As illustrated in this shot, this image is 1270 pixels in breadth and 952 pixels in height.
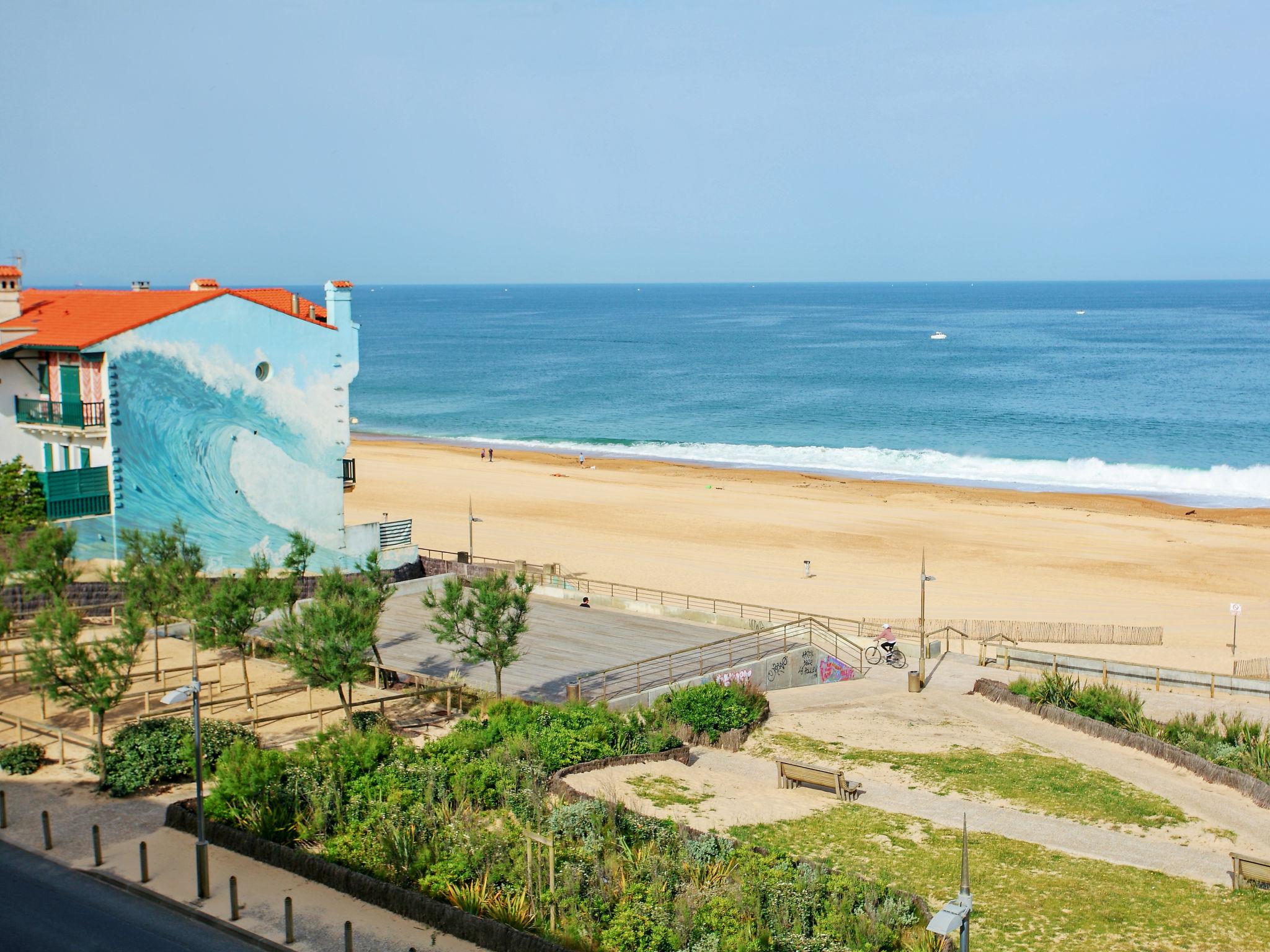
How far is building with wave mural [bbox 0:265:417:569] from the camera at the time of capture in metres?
29.6

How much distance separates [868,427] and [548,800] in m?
76.0

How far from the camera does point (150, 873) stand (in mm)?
16906

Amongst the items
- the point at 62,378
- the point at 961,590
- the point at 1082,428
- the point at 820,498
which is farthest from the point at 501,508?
the point at 1082,428

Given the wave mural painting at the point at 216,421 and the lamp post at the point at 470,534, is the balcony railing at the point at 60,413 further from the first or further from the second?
the lamp post at the point at 470,534

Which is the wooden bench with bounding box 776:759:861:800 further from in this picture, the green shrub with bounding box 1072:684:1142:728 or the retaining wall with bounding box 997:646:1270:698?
the retaining wall with bounding box 997:646:1270:698

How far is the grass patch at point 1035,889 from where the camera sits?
1498 centimetres

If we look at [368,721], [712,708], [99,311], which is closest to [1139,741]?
[712,708]

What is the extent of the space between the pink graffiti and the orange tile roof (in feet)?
55.0

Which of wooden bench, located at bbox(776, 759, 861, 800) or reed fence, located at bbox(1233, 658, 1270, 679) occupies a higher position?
wooden bench, located at bbox(776, 759, 861, 800)

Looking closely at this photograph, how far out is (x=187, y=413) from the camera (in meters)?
30.8

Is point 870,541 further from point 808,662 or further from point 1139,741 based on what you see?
point 1139,741

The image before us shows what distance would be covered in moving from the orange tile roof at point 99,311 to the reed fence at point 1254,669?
87.3 ft

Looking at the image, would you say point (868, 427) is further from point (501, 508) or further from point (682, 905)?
point (682, 905)

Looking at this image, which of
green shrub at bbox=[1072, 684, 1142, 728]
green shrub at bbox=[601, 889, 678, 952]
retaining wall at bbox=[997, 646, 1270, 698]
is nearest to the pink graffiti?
retaining wall at bbox=[997, 646, 1270, 698]
